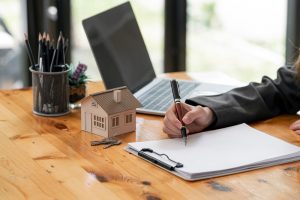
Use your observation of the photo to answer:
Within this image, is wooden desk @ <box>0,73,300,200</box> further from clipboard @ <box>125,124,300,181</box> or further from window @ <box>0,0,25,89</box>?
window @ <box>0,0,25,89</box>

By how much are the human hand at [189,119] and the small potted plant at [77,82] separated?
1.22ft

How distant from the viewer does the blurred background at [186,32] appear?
2.90 metres

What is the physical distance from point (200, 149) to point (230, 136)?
0.14 m

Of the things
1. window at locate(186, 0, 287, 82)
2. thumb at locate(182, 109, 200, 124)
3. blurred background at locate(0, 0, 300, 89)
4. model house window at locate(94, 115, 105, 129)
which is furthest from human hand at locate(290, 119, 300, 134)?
window at locate(186, 0, 287, 82)

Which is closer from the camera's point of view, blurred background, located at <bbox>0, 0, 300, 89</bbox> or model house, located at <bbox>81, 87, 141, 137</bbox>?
model house, located at <bbox>81, 87, 141, 137</bbox>

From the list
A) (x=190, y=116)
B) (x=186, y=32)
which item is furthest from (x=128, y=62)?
(x=186, y=32)

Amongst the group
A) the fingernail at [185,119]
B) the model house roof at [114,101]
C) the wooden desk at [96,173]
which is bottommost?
the wooden desk at [96,173]

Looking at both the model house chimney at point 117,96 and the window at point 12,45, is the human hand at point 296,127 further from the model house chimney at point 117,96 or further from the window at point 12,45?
the window at point 12,45

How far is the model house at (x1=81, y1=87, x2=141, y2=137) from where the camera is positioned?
4.79ft

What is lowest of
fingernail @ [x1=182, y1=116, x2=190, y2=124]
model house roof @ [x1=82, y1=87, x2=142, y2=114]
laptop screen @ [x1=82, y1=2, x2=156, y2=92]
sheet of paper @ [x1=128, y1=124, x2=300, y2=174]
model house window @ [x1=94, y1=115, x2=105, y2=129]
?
sheet of paper @ [x1=128, y1=124, x2=300, y2=174]

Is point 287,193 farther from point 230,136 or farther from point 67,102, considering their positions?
point 67,102

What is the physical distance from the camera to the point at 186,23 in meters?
3.27

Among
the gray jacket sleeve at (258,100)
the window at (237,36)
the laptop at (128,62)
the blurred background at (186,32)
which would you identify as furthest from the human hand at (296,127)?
the window at (237,36)

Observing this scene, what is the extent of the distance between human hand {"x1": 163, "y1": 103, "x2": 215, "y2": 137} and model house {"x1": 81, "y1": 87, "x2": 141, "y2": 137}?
0.11m
